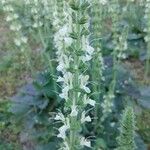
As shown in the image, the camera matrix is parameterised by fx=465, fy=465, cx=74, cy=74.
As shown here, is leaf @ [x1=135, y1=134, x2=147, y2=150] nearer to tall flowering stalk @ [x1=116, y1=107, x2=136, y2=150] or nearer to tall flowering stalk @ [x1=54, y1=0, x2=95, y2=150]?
tall flowering stalk @ [x1=116, y1=107, x2=136, y2=150]

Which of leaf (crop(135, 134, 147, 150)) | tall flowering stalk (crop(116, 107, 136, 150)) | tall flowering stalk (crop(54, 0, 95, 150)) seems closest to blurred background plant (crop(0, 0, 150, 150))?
leaf (crop(135, 134, 147, 150))

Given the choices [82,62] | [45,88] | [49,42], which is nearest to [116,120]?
[45,88]

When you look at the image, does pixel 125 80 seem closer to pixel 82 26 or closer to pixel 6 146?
pixel 6 146

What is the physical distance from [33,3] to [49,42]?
2.66 feet

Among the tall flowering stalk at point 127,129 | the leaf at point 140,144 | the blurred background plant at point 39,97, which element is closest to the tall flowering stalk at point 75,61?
the tall flowering stalk at point 127,129

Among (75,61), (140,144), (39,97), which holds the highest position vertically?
(75,61)

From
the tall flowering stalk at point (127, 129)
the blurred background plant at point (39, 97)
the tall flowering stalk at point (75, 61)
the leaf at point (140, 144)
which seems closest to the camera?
the tall flowering stalk at point (75, 61)

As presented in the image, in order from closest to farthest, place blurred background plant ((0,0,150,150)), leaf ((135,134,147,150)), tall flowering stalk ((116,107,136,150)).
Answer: tall flowering stalk ((116,107,136,150)) → leaf ((135,134,147,150)) → blurred background plant ((0,0,150,150))

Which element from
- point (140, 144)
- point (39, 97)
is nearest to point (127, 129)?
point (140, 144)

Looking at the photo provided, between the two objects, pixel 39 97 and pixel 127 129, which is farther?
pixel 39 97

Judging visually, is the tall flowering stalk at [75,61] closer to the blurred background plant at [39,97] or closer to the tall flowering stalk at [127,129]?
the tall flowering stalk at [127,129]

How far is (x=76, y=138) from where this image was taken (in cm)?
374

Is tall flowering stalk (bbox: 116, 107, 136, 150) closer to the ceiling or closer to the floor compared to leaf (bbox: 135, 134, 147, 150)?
closer to the ceiling

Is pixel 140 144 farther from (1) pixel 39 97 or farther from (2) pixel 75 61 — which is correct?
(2) pixel 75 61
